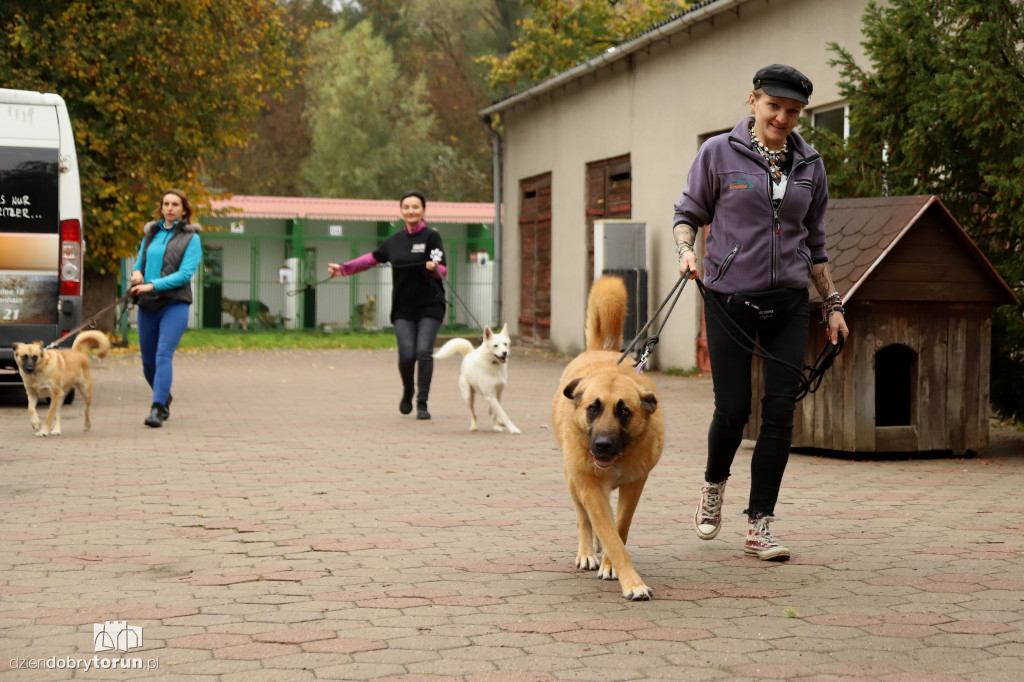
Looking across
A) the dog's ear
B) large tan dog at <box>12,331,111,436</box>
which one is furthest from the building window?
the dog's ear

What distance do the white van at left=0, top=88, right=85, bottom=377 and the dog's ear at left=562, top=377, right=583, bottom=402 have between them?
8.85m

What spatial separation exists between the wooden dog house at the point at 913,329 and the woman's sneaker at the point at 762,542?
3616 millimetres

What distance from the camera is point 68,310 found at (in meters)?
12.5

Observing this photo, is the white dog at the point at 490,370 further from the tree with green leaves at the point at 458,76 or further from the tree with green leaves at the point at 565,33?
the tree with green leaves at the point at 458,76

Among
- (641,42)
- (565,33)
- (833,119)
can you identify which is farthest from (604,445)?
(565,33)

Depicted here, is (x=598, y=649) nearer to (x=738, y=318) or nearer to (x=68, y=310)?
(x=738, y=318)

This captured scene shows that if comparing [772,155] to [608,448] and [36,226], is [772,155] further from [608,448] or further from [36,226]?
[36,226]

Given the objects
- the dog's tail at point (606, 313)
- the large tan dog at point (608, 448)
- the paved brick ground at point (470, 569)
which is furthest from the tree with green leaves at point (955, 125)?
the large tan dog at point (608, 448)

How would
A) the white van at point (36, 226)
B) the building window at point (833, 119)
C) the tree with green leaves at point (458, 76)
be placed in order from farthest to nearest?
1. the tree with green leaves at point (458, 76)
2. the building window at point (833, 119)
3. the white van at point (36, 226)

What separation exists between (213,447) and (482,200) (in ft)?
142

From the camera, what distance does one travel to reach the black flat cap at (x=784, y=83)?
536 cm

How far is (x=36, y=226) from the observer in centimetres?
1259

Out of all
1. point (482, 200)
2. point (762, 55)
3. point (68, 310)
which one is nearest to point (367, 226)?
point (482, 200)

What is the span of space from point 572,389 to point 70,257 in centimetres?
908
